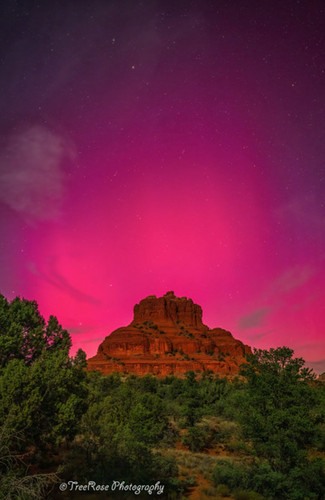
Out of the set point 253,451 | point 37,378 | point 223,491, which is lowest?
point 223,491

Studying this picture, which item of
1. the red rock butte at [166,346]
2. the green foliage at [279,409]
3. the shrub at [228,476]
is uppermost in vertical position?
the red rock butte at [166,346]

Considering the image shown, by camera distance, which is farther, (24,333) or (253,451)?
(253,451)

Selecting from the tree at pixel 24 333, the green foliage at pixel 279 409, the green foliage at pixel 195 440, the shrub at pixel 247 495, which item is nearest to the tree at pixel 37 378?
the tree at pixel 24 333

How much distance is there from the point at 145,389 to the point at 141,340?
74.1 meters

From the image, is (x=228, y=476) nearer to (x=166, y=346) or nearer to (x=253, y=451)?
(x=253, y=451)

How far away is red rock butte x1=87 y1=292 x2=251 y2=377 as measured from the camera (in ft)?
355

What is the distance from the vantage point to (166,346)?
411 feet

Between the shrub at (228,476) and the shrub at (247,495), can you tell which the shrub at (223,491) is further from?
the shrub at (228,476)

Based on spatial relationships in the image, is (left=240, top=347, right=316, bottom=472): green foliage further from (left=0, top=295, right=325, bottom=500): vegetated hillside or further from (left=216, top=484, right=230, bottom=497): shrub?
(left=216, top=484, right=230, bottom=497): shrub

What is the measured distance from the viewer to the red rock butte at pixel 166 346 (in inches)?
4254

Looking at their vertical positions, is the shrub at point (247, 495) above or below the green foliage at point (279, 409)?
below

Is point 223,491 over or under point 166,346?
under

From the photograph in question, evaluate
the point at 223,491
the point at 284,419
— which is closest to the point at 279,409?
the point at 284,419

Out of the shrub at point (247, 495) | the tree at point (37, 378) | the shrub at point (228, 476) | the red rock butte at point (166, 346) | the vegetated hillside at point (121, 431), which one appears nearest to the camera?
the tree at point (37, 378)
